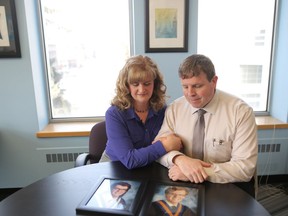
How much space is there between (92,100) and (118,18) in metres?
0.90

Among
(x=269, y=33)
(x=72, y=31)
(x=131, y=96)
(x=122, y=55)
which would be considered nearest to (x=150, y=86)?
(x=131, y=96)

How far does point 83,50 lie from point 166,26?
2.91ft

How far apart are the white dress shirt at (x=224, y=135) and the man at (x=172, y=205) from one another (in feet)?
0.65

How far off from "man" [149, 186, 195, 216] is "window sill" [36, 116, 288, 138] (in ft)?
4.88

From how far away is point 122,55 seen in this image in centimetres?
260

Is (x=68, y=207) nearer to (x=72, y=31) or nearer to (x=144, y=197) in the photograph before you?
(x=144, y=197)

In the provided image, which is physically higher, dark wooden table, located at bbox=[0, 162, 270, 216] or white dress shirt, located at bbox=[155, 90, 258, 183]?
white dress shirt, located at bbox=[155, 90, 258, 183]

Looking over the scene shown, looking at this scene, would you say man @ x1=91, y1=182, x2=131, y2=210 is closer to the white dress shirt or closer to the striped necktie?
the white dress shirt

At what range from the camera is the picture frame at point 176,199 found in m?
0.94

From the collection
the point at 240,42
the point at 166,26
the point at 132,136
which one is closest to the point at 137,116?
the point at 132,136

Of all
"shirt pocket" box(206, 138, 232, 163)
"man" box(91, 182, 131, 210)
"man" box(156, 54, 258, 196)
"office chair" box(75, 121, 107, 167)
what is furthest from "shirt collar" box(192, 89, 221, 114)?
"office chair" box(75, 121, 107, 167)

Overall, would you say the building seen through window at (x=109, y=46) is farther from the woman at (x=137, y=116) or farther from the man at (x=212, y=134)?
the man at (x=212, y=134)

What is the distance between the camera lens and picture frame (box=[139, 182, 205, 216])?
938 millimetres

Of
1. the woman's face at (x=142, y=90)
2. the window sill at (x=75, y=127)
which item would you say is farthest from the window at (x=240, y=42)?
the woman's face at (x=142, y=90)
